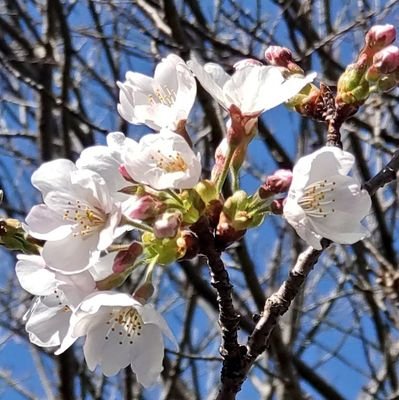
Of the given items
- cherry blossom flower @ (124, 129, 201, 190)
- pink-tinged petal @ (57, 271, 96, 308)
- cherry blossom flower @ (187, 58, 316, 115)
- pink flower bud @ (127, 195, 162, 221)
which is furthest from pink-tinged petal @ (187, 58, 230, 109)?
pink-tinged petal @ (57, 271, 96, 308)

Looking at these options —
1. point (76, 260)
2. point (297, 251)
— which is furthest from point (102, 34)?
point (76, 260)

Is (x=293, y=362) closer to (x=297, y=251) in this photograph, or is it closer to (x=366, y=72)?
(x=297, y=251)

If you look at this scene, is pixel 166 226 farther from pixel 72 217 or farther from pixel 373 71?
pixel 373 71

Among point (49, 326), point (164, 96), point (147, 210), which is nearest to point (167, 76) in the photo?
point (164, 96)

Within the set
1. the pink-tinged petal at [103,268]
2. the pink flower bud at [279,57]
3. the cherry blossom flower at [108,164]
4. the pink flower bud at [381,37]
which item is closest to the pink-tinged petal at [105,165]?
the cherry blossom flower at [108,164]

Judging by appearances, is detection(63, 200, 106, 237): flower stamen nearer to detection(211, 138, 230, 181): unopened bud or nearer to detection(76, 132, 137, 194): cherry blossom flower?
detection(76, 132, 137, 194): cherry blossom flower

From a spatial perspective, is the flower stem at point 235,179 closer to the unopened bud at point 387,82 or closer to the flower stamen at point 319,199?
the flower stamen at point 319,199

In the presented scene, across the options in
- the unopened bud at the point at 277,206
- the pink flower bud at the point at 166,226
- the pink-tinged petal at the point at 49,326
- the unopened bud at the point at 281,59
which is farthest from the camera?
the unopened bud at the point at 281,59

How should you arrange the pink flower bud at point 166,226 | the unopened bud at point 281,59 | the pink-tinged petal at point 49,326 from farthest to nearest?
the unopened bud at point 281,59 < the pink-tinged petal at point 49,326 < the pink flower bud at point 166,226
